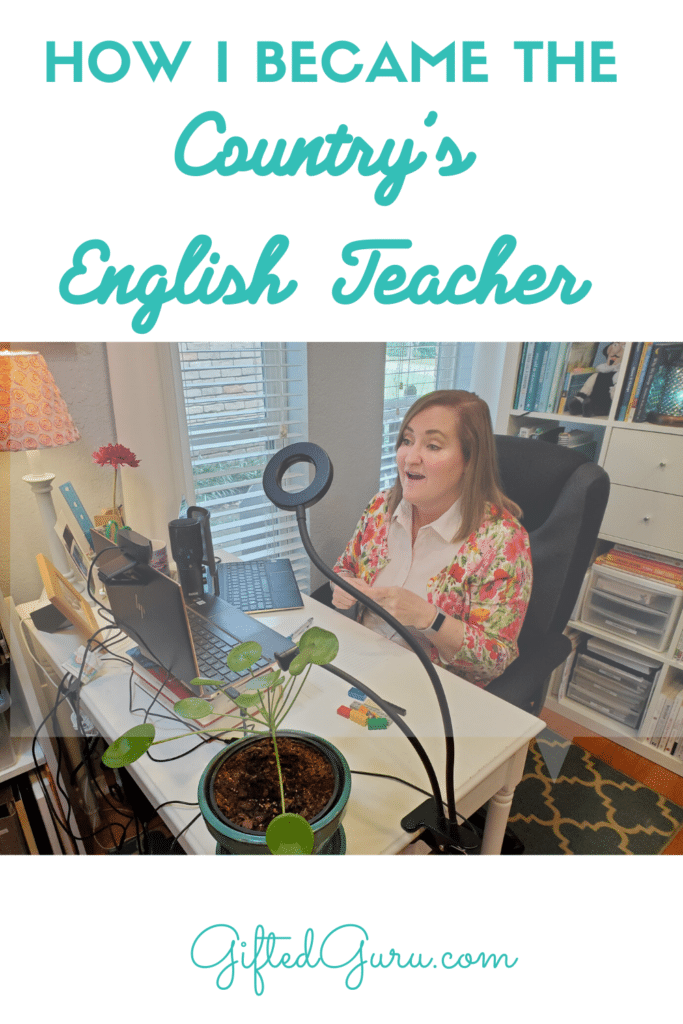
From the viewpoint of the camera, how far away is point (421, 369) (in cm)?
66

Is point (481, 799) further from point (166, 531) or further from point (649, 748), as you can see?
point (166, 531)

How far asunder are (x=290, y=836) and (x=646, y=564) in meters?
0.57

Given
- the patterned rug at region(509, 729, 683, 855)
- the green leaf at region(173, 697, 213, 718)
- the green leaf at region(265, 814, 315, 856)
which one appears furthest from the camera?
the patterned rug at region(509, 729, 683, 855)

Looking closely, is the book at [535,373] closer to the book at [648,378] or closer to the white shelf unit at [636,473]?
the white shelf unit at [636,473]

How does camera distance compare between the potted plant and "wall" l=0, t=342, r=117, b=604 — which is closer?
the potted plant

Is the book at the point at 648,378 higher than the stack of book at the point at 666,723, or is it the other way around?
the book at the point at 648,378

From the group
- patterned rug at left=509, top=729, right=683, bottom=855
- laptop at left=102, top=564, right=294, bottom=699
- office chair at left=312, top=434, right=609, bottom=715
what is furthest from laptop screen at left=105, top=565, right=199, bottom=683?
patterned rug at left=509, top=729, right=683, bottom=855

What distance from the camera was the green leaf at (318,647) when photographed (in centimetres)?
57

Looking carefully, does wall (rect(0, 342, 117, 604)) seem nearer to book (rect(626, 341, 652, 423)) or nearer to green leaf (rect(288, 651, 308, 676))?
green leaf (rect(288, 651, 308, 676))

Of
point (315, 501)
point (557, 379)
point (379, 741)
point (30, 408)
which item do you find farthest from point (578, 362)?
point (30, 408)

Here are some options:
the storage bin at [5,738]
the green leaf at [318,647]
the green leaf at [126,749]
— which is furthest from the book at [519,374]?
the storage bin at [5,738]

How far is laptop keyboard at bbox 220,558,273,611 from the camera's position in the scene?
2.58 feet

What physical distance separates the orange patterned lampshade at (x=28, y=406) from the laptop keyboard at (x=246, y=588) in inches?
14.4

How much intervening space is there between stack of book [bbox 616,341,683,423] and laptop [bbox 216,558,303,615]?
0.53m
